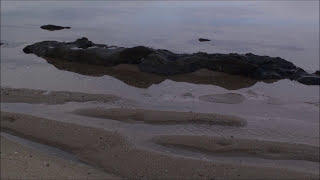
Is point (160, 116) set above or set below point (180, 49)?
below

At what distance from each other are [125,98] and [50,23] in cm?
1541

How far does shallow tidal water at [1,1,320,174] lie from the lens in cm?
1063

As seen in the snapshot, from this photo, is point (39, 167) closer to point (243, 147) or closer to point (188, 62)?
point (243, 147)

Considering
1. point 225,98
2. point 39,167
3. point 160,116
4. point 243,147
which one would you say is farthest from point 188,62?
point 39,167

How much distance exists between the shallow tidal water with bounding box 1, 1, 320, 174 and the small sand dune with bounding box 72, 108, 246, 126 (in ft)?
0.94


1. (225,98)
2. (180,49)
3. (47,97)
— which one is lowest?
(47,97)

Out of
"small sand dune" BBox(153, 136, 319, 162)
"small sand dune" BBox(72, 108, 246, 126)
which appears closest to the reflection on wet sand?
"small sand dune" BBox(72, 108, 246, 126)

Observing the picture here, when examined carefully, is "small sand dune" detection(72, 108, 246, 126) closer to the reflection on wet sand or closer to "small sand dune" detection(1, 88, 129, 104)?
"small sand dune" detection(1, 88, 129, 104)

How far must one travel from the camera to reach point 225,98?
42.1 ft

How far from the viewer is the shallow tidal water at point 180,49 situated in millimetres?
10630

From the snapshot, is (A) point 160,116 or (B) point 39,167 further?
(A) point 160,116

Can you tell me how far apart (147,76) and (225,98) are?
342 cm

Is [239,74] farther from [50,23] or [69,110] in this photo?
[50,23]

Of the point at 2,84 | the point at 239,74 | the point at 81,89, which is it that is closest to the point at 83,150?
the point at 81,89
